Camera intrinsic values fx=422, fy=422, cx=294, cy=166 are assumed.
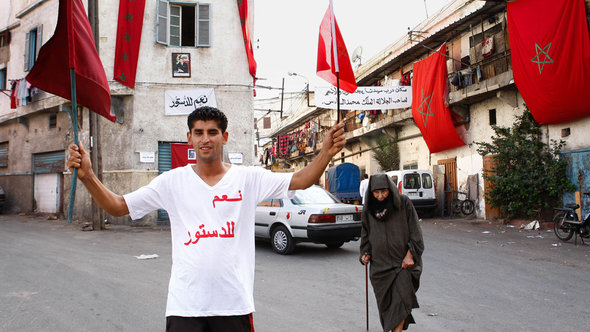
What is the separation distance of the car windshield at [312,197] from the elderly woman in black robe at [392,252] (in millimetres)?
5124

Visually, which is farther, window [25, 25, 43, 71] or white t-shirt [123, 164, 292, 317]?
window [25, 25, 43, 71]

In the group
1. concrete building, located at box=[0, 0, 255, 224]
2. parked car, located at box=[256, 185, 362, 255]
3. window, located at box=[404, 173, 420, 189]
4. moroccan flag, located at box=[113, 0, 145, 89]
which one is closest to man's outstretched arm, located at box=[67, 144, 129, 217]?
parked car, located at box=[256, 185, 362, 255]

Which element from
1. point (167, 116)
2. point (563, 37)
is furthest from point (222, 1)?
point (563, 37)

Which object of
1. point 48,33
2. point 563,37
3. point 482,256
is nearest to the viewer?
point 482,256

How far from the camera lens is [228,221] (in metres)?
2.14

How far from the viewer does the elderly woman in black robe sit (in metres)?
3.83

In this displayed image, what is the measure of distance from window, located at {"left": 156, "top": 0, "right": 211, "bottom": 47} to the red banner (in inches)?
151

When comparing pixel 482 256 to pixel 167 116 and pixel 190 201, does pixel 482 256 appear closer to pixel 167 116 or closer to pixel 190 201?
pixel 190 201

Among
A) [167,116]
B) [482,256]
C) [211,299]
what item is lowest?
[482,256]

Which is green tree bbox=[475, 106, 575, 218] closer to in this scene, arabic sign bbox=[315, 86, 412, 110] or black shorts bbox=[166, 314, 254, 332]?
arabic sign bbox=[315, 86, 412, 110]

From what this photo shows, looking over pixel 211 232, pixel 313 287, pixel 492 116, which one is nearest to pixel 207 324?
pixel 211 232

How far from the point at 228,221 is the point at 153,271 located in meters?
5.63

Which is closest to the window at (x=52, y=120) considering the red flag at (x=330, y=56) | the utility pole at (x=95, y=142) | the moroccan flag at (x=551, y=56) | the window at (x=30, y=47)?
the window at (x=30, y=47)

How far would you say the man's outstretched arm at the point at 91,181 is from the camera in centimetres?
212
